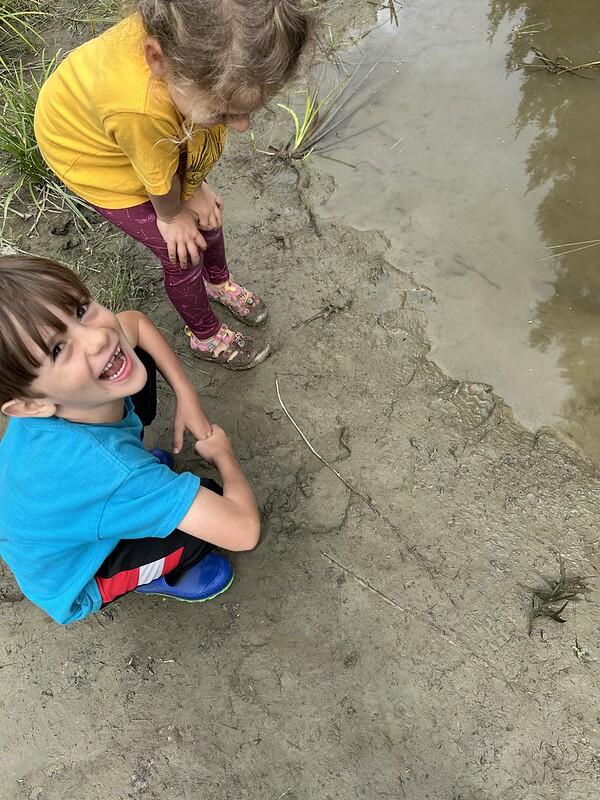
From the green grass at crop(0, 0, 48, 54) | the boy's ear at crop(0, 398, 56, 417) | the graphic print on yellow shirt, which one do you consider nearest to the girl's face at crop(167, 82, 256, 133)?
the graphic print on yellow shirt

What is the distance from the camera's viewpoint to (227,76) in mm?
1345

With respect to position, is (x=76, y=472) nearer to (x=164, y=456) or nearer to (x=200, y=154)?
(x=164, y=456)

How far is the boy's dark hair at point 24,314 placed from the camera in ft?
4.22

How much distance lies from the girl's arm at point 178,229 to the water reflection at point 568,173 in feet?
4.20

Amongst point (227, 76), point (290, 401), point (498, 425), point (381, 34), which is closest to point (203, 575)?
point (290, 401)

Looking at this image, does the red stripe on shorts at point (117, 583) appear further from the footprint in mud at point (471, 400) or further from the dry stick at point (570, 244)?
the dry stick at point (570, 244)

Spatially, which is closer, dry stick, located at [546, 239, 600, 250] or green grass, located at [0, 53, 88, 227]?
dry stick, located at [546, 239, 600, 250]

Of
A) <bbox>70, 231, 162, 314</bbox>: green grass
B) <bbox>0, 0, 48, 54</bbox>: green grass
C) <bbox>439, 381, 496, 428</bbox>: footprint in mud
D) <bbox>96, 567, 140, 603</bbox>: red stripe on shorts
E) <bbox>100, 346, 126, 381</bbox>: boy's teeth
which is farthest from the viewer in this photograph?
<bbox>0, 0, 48, 54</bbox>: green grass

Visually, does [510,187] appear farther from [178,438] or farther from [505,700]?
[505,700]

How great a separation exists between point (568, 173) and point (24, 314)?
2.30 m

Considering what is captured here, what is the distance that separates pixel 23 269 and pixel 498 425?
1540 millimetres

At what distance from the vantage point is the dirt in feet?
5.36

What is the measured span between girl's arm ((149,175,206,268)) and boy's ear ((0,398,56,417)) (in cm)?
66

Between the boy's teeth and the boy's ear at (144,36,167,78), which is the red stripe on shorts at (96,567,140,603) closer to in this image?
the boy's teeth
